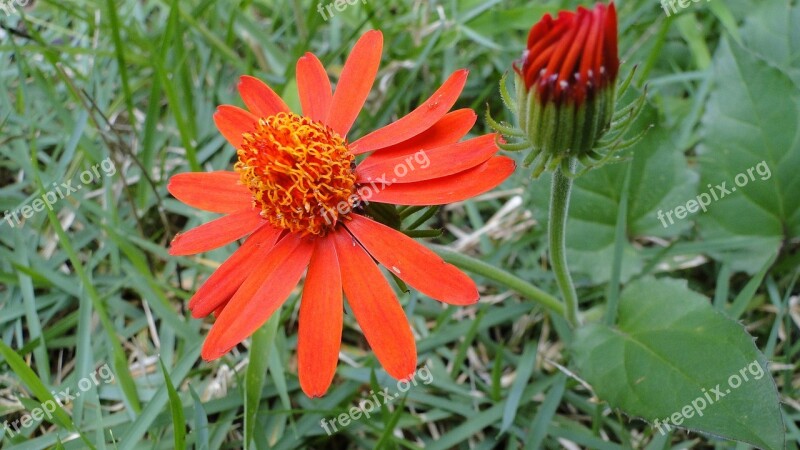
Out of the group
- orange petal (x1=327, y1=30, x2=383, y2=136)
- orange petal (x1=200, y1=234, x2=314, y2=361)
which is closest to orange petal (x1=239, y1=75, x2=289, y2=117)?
orange petal (x1=327, y1=30, x2=383, y2=136)

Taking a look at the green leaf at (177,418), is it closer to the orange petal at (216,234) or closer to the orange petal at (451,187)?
the orange petal at (216,234)

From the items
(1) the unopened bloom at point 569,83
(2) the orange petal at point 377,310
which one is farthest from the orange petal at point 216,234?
(1) the unopened bloom at point 569,83

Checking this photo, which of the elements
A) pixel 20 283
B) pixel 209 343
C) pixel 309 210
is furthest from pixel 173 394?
pixel 20 283

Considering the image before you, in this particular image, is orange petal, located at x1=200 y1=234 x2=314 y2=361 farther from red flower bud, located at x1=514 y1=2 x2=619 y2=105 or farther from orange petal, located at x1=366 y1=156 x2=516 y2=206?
red flower bud, located at x1=514 y1=2 x2=619 y2=105

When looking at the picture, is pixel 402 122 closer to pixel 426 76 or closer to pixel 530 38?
pixel 530 38

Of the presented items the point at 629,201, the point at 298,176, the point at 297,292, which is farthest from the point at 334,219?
the point at 629,201

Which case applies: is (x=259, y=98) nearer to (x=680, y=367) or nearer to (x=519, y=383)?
(x=519, y=383)
